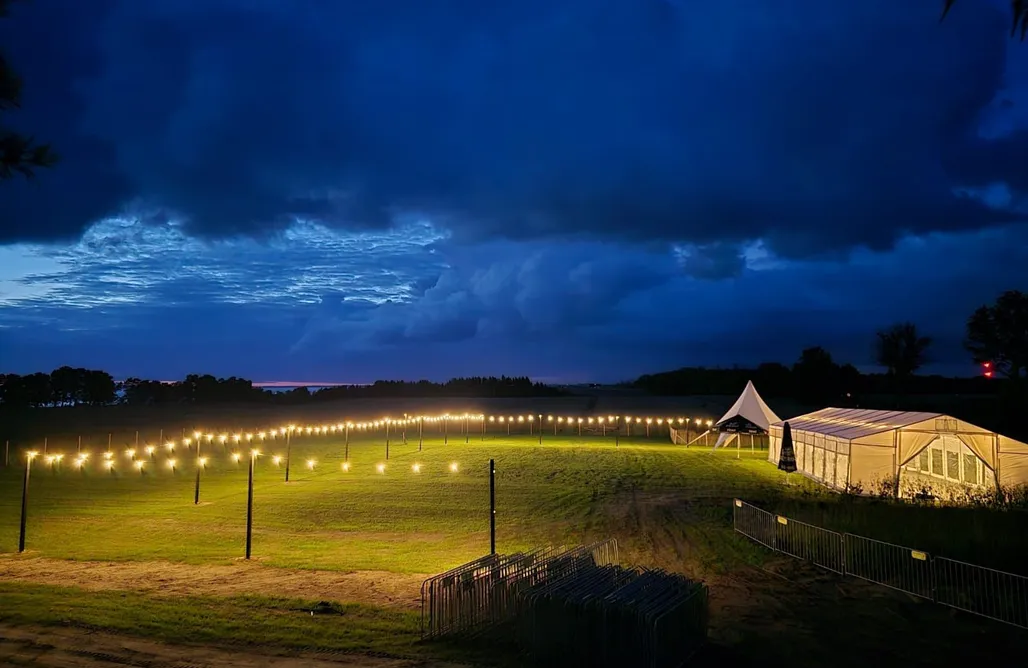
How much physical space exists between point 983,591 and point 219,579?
46.7ft

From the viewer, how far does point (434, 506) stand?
21.4 metres

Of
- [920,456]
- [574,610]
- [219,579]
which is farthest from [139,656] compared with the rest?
[920,456]

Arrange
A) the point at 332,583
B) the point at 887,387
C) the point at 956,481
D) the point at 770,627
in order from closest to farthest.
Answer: the point at 770,627
the point at 332,583
the point at 956,481
the point at 887,387

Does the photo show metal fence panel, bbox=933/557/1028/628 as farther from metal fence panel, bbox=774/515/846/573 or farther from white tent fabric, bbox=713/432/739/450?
white tent fabric, bbox=713/432/739/450

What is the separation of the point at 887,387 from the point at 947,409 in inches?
1244

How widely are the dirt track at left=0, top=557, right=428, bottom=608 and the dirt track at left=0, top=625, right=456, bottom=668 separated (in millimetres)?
2633

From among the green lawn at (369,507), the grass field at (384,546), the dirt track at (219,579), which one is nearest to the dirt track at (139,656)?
the grass field at (384,546)

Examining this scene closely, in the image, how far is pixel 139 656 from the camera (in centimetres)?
847

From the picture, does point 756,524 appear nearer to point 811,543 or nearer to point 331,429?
point 811,543

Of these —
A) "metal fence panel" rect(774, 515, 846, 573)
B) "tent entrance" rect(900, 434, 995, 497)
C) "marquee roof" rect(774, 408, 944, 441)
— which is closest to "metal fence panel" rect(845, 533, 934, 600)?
"metal fence panel" rect(774, 515, 846, 573)

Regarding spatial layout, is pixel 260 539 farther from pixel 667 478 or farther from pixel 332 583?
pixel 667 478

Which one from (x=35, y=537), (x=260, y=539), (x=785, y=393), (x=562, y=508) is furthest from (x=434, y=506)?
(x=785, y=393)

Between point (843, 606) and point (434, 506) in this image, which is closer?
point (843, 606)

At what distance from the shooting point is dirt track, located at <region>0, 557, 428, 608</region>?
11758 mm
